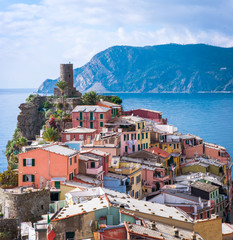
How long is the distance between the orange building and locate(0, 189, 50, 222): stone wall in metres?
3.55

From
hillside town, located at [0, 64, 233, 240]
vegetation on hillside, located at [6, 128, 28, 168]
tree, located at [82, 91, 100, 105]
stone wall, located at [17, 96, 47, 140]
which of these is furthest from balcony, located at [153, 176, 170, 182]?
stone wall, located at [17, 96, 47, 140]

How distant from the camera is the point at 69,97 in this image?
73812 mm

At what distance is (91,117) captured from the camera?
196 ft

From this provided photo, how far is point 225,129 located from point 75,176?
98.1 m

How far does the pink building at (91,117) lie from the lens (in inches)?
2345

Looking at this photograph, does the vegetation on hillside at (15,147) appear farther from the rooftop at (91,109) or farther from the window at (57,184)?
the window at (57,184)

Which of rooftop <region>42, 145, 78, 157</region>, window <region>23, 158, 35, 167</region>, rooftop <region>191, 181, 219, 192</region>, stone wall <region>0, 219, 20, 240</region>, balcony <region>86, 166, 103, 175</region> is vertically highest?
rooftop <region>42, 145, 78, 157</region>

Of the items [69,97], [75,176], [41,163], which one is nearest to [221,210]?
[75,176]

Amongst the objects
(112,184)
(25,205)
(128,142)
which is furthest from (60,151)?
(128,142)

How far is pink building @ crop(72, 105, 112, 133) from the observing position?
195 ft

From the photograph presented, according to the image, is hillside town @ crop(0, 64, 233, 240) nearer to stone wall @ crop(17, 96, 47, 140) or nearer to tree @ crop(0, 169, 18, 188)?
tree @ crop(0, 169, 18, 188)

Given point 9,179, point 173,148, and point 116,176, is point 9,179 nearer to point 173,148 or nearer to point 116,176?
point 116,176

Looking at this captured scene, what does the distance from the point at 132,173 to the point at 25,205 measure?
13.1 metres

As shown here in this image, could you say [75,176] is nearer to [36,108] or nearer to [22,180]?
[22,180]
